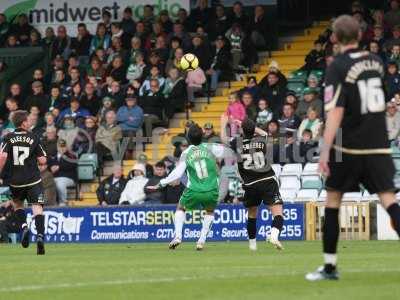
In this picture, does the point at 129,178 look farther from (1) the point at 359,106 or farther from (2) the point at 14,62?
(1) the point at 359,106

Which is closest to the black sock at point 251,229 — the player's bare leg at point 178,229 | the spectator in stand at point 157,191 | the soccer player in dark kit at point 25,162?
the player's bare leg at point 178,229

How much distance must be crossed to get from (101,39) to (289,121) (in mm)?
7746

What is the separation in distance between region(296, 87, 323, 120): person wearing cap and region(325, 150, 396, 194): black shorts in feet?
52.1

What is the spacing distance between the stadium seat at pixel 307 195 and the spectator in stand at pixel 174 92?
5228 mm

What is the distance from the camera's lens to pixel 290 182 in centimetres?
2580

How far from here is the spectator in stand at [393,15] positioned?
2828 centimetres

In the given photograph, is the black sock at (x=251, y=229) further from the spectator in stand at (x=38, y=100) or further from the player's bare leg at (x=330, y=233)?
→ the spectator in stand at (x=38, y=100)

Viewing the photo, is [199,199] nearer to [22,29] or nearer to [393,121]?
[393,121]

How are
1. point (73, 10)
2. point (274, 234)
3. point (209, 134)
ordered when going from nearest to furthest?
point (274, 234)
point (209, 134)
point (73, 10)

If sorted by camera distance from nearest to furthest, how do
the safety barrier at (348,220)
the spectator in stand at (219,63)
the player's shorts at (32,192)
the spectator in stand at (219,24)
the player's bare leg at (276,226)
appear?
the player's shorts at (32,192)
the player's bare leg at (276,226)
the safety barrier at (348,220)
the spectator in stand at (219,63)
the spectator in stand at (219,24)

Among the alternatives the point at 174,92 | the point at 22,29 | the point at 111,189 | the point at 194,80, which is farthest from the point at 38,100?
the point at 111,189

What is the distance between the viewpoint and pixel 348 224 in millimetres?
24328

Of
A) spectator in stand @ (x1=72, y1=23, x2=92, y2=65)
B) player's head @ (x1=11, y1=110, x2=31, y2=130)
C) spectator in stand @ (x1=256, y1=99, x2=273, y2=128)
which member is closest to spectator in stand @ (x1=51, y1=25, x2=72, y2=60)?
spectator in stand @ (x1=72, y1=23, x2=92, y2=65)

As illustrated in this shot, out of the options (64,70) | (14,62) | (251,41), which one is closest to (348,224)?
(251,41)
